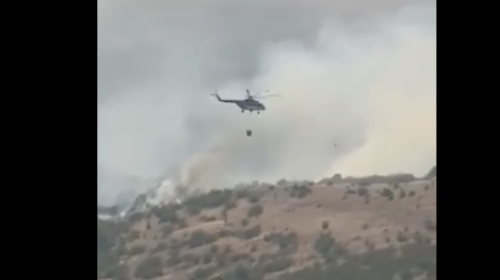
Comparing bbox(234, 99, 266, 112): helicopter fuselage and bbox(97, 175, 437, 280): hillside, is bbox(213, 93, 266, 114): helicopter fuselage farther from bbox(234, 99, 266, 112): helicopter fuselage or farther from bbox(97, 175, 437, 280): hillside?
bbox(97, 175, 437, 280): hillside

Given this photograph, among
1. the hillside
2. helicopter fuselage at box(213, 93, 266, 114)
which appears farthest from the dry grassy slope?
helicopter fuselage at box(213, 93, 266, 114)

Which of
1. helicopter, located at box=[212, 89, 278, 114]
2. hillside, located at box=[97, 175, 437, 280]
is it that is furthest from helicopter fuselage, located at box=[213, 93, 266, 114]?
hillside, located at box=[97, 175, 437, 280]

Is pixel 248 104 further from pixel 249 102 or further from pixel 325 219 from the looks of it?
pixel 325 219

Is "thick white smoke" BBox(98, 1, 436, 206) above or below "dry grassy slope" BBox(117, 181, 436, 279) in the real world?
above

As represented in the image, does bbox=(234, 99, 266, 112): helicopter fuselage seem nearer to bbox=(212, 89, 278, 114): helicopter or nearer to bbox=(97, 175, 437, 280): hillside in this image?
bbox=(212, 89, 278, 114): helicopter

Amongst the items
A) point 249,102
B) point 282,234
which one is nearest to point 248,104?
point 249,102
